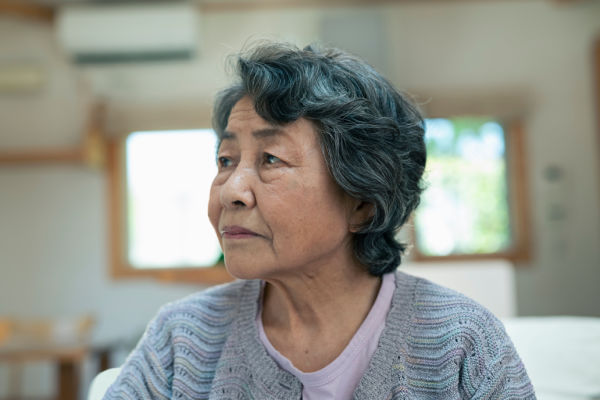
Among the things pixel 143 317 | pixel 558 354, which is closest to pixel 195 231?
pixel 143 317

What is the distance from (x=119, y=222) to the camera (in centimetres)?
524

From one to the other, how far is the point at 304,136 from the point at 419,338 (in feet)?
1.32

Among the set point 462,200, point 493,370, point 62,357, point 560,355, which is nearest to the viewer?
point 493,370

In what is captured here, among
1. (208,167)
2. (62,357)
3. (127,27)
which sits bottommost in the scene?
(62,357)

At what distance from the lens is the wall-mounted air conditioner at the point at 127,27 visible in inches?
191

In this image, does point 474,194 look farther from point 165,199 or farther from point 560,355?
point 560,355

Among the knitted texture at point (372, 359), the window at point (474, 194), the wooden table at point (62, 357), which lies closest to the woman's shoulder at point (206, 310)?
the knitted texture at point (372, 359)

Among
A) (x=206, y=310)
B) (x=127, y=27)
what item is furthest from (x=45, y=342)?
(x=206, y=310)

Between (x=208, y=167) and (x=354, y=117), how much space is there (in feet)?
14.2

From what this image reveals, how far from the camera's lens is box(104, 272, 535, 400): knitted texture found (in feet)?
3.39

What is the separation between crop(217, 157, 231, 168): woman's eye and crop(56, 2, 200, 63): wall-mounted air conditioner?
13.1 ft

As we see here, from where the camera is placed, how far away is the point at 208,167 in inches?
209

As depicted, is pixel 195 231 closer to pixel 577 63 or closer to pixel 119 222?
pixel 119 222

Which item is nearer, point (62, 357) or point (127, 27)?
point (62, 357)
